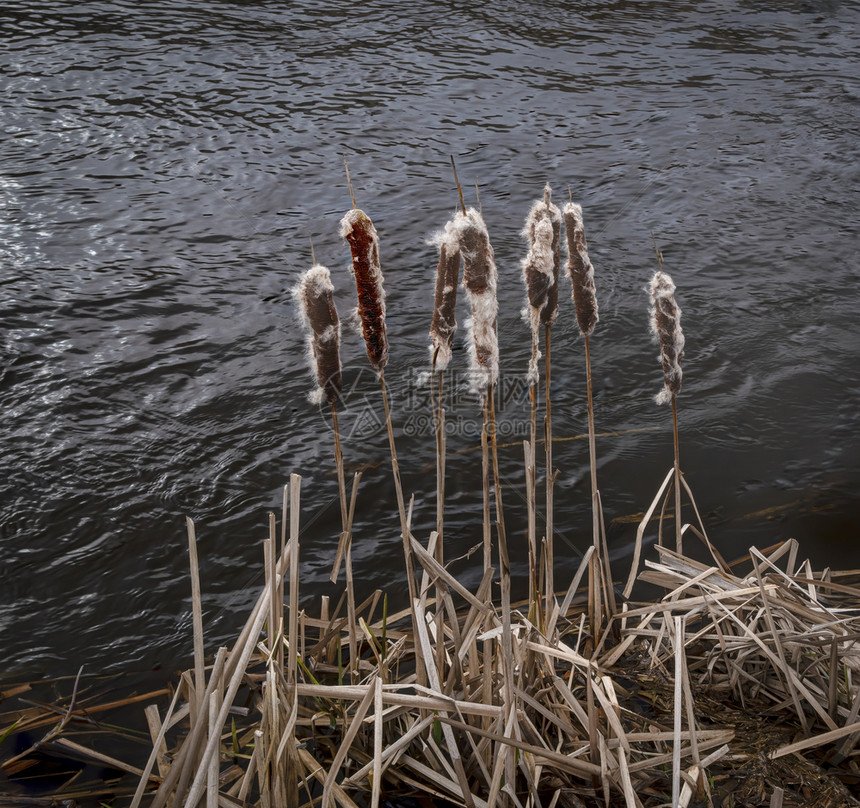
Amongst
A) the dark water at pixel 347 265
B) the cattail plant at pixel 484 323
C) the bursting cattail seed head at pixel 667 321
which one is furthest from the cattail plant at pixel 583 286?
the dark water at pixel 347 265

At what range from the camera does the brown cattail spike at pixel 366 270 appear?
1324 millimetres

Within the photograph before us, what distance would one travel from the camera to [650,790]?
1561 millimetres

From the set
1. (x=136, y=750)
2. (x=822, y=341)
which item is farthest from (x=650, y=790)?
(x=822, y=341)

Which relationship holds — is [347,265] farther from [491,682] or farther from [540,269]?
[491,682]

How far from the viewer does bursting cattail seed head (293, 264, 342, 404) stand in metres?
1.40

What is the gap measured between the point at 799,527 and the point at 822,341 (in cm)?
122

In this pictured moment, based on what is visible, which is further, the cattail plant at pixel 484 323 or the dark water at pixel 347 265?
the dark water at pixel 347 265

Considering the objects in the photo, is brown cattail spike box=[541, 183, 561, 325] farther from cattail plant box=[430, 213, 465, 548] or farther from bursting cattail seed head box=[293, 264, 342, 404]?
bursting cattail seed head box=[293, 264, 342, 404]

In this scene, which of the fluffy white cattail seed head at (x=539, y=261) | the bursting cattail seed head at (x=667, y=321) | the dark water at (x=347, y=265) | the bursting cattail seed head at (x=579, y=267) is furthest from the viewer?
the dark water at (x=347, y=265)

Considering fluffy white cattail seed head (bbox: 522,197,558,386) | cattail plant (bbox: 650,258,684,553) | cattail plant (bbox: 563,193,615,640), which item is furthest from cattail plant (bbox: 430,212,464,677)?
cattail plant (bbox: 650,258,684,553)

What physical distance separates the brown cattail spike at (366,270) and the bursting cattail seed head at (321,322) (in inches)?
2.2

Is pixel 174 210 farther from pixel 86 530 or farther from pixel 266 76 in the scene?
pixel 86 530

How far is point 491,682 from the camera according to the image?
1.55 meters

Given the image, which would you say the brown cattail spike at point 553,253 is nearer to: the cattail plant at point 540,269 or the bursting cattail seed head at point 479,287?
the cattail plant at point 540,269
